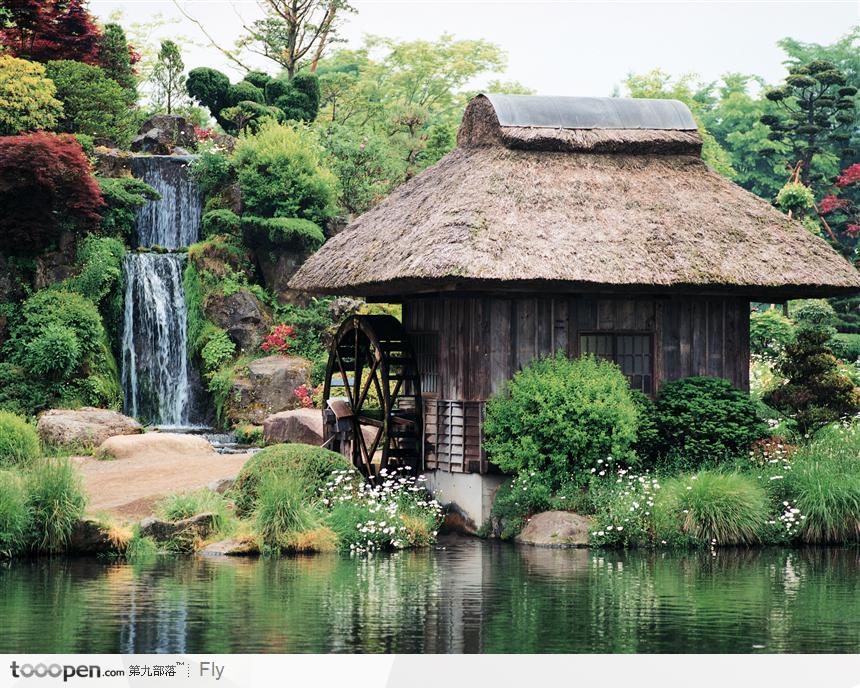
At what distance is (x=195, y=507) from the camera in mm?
17156

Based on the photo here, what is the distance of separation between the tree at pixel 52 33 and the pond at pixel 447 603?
23.8 metres

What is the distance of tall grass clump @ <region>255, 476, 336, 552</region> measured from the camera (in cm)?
1628

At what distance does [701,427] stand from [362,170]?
63.9ft

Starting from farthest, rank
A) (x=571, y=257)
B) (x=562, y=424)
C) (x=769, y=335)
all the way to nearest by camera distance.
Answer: (x=769, y=335), (x=571, y=257), (x=562, y=424)

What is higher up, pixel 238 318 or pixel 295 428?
pixel 238 318

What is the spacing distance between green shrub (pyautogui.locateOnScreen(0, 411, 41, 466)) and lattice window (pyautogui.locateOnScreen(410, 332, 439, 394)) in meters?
5.77

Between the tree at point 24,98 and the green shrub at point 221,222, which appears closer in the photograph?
the green shrub at point 221,222

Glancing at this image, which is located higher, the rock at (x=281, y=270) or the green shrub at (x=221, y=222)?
the green shrub at (x=221, y=222)

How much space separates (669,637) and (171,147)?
27974 millimetres

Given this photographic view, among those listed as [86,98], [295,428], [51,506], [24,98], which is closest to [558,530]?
[51,506]

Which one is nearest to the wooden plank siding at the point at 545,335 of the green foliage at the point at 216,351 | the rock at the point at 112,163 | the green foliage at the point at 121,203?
the green foliage at the point at 216,351

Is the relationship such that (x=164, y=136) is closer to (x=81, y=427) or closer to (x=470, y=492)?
(x=81, y=427)

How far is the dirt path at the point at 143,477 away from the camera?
18547 mm

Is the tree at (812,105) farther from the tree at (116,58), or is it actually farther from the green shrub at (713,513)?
the green shrub at (713,513)
